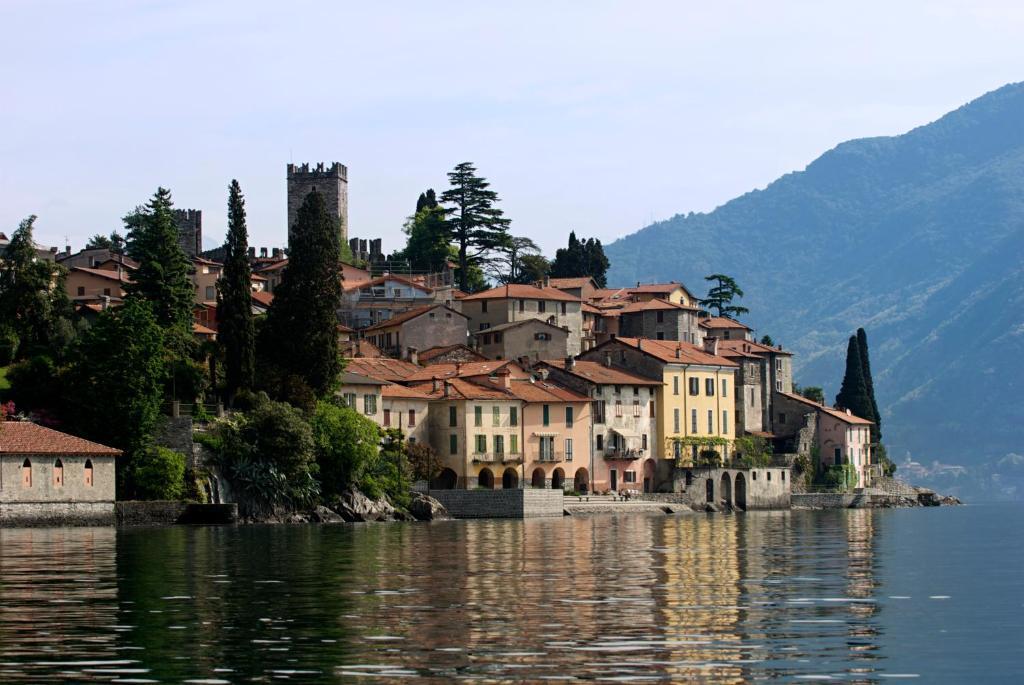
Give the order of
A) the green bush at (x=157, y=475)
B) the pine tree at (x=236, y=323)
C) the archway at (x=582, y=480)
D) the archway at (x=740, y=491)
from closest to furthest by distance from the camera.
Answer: the green bush at (x=157, y=475), the pine tree at (x=236, y=323), the archway at (x=582, y=480), the archway at (x=740, y=491)

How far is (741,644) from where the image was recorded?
27.5 m

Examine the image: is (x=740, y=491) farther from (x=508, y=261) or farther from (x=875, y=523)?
(x=508, y=261)

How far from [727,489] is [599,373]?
11.1m

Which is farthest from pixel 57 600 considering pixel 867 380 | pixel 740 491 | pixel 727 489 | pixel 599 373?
pixel 867 380

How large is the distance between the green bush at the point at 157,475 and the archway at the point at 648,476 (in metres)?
39.7

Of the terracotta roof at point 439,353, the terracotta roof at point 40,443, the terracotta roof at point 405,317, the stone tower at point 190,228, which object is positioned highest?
the stone tower at point 190,228

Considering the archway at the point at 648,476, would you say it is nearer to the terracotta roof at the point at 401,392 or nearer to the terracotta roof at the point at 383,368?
the terracotta roof at the point at 383,368

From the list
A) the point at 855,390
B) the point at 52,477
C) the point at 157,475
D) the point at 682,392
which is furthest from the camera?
the point at 855,390

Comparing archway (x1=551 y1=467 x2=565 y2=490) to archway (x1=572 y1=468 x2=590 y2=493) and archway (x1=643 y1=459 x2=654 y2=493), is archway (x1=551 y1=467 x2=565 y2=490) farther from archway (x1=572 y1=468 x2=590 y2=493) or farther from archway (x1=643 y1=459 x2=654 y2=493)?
archway (x1=643 y1=459 x2=654 y2=493)

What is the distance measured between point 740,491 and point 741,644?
280 ft

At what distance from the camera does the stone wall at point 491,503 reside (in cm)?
8806

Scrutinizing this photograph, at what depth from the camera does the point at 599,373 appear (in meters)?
108

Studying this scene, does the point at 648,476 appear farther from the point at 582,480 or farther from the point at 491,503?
the point at 491,503

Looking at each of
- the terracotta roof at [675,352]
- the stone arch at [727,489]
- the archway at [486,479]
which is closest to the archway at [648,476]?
the stone arch at [727,489]
